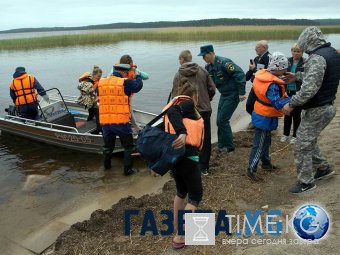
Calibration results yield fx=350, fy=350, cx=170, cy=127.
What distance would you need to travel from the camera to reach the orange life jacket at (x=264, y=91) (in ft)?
14.0

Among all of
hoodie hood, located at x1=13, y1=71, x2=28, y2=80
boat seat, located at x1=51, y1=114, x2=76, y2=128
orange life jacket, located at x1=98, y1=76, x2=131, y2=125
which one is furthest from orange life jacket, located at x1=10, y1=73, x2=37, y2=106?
orange life jacket, located at x1=98, y1=76, x2=131, y2=125

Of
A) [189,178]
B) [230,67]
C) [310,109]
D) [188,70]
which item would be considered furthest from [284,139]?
[189,178]

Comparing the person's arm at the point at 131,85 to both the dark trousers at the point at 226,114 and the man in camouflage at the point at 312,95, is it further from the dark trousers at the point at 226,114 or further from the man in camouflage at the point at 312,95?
the man in camouflage at the point at 312,95

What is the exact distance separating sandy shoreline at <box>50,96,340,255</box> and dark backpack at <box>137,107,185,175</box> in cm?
101

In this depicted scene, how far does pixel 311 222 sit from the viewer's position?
3.59m

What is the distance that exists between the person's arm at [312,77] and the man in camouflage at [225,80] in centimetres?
189

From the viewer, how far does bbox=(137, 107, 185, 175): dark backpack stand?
3011 millimetres

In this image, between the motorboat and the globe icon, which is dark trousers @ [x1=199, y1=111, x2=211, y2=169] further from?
the motorboat

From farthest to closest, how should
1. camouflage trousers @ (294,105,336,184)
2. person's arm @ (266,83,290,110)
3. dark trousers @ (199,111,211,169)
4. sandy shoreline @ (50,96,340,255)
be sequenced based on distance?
1. dark trousers @ (199,111,211,169)
2. person's arm @ (266,83,290,110)
3. camouflage trousers @ (294,105,336,184)
4. sandy shoreline @ (50,96,340,255)

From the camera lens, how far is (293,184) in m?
4.64

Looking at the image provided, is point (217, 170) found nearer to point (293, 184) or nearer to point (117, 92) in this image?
point (293, 184)

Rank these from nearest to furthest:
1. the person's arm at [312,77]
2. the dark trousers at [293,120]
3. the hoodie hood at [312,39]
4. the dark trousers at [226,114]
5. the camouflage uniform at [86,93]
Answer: the person's arm at [312,77] → the hoodie hood at [312,39] → the dark trousers at [226,114] → the dark trousers at [293,120] → the camouflage uniform at [86,93]

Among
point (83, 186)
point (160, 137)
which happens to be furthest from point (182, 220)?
point (83, 186)

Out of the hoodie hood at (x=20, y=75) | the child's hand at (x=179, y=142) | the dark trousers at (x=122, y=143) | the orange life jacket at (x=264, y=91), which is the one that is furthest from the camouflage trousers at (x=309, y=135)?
the hoodie hood at (x=20, y=75)
